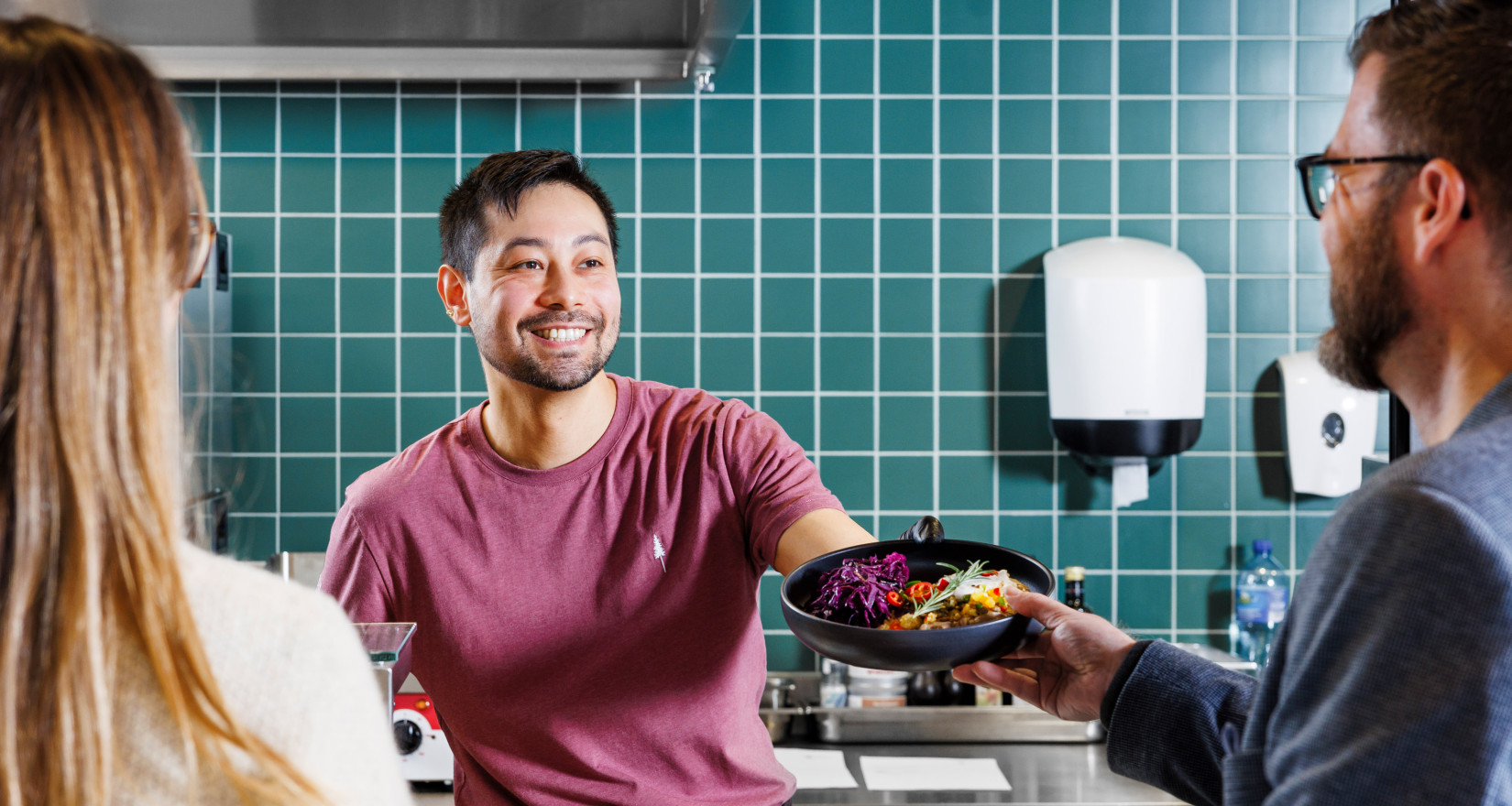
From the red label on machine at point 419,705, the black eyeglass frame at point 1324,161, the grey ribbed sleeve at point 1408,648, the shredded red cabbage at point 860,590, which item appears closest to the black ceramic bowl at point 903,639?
the shredded red cabbage at point 860,590

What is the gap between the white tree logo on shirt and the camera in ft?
4.17

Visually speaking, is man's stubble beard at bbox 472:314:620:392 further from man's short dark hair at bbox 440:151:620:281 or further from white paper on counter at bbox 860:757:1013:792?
white paper on counter at bbox 860:757:1013:792

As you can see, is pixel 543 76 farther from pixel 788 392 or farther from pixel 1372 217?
pixel 1372 217

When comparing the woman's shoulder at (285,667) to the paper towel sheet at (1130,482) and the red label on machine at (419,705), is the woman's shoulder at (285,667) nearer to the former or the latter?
the red label on machine at (419,705)

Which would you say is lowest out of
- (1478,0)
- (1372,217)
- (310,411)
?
(310,411)

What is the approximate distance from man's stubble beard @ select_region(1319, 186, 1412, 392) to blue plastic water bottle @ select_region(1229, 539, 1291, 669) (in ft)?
5.62

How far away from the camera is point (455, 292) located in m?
1.44

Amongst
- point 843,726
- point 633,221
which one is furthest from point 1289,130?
point 843,726

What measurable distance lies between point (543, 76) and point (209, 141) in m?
0.77

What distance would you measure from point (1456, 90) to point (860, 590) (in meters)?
0.67

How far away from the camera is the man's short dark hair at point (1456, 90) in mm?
655

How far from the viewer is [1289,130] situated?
7.65 feet

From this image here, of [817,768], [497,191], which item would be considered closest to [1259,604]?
[817,768]

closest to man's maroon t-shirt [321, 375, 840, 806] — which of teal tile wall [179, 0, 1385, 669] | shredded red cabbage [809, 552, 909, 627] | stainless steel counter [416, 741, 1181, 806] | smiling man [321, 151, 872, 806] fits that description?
smiling man [321, 151, 872, 806]
